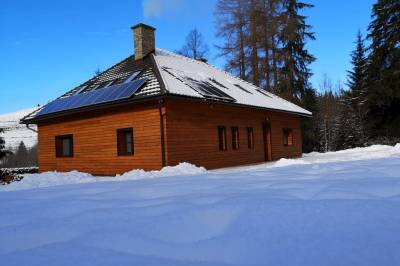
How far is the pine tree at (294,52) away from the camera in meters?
26.2

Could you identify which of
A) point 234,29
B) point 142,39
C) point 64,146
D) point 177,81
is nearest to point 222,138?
point 177,81

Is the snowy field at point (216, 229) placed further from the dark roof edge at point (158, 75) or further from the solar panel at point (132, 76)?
the solar panel at point (132, 76)

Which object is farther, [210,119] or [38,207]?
[210,119]

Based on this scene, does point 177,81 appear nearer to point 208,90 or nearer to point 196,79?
point 208,90

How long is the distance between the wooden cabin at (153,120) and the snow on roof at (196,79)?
67mm

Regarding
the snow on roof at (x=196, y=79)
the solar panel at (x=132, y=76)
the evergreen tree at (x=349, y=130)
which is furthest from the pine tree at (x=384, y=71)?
the solar panel at (x=132, y=76)

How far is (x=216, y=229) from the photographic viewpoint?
327cm

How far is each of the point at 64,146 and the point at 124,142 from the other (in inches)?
158

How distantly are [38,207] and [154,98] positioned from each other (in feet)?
26.1

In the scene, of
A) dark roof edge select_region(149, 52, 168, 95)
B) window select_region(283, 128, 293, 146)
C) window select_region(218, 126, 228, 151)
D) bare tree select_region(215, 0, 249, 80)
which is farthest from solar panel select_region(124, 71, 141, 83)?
bare tree select_region(215, 0, 249, 80)

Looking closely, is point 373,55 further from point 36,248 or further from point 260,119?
point 36,248

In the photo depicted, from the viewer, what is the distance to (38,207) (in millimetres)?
4742

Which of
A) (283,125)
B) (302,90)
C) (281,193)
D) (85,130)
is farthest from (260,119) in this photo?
(281,193)

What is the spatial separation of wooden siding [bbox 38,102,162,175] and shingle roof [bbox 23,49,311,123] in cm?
93
